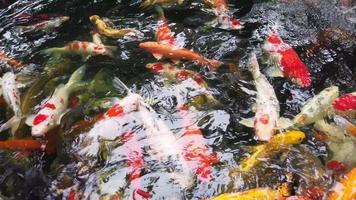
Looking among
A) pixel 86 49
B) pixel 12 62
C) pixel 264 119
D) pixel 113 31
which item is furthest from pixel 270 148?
pixel 12 62

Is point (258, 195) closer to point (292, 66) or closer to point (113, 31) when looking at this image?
point (292, 66)

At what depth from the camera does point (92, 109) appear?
4.81 metres

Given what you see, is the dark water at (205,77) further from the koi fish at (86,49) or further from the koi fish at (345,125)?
the koi fish at (345,125)

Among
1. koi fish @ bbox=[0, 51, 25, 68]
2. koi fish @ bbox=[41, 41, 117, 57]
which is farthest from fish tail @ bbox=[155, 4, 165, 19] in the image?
koi fish @ bbox=[0, 51, 25, 68]

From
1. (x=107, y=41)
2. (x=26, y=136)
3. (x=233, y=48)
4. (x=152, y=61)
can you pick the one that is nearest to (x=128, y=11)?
(x=107, y=41)

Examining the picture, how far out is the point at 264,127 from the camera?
416cm

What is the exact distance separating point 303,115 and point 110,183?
1.93 metres

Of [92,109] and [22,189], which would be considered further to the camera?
[92,109]

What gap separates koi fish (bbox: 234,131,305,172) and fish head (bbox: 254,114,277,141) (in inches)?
2.6

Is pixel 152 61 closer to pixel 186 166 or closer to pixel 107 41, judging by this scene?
pixel 107 41

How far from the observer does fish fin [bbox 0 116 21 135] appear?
456cm

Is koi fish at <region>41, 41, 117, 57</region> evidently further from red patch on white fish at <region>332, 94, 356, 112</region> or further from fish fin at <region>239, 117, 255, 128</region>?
red patch on white fish at <region>332, 94, 356, 112</region>

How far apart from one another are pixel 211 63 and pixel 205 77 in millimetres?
229

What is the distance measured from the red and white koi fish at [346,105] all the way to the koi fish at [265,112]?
51 cm
